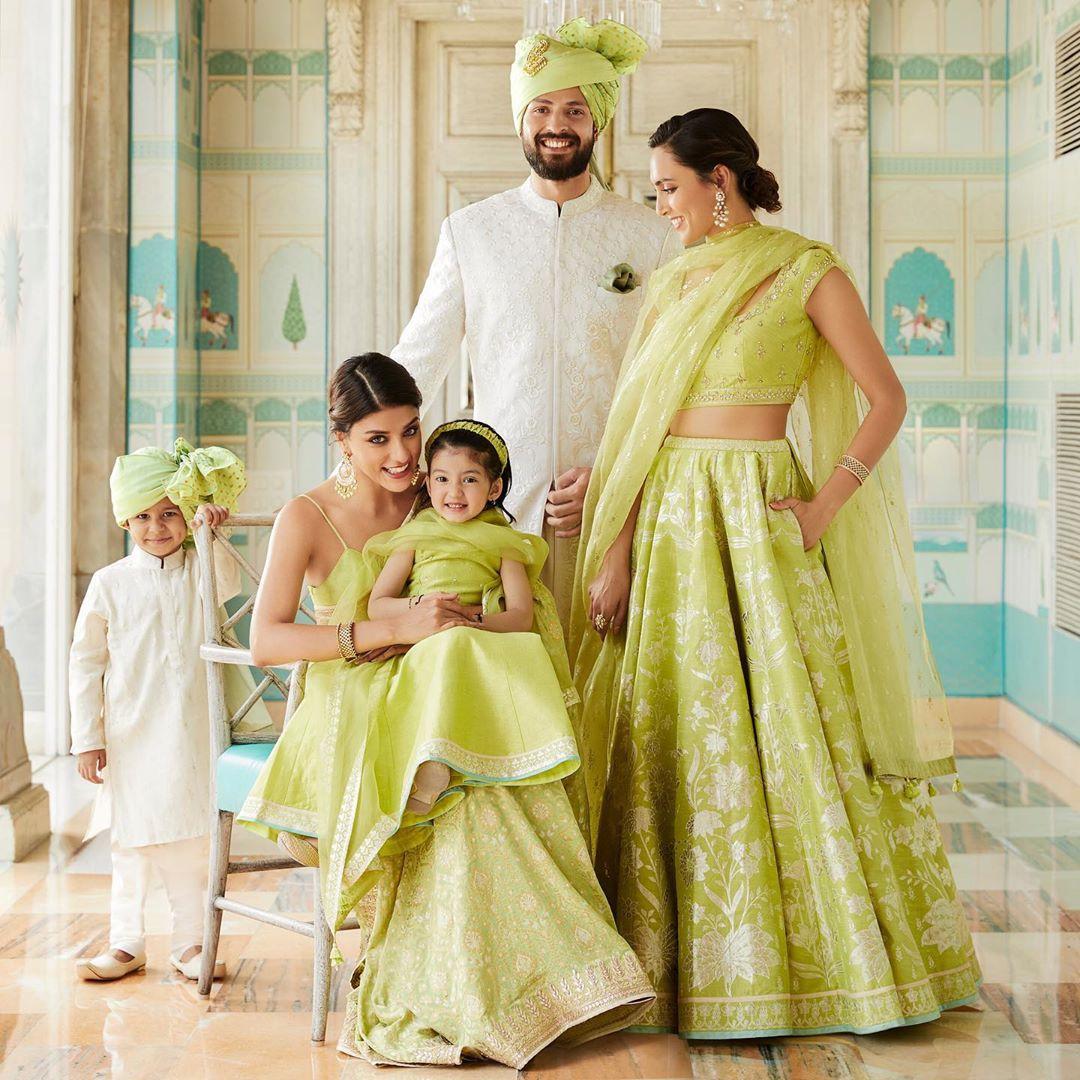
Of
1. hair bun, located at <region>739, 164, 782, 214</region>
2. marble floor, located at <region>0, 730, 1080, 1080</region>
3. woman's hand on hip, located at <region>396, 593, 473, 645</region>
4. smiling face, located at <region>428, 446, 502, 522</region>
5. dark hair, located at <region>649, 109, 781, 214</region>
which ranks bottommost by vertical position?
marble floor, located at <region>0, 730, 1080, 1080</region>

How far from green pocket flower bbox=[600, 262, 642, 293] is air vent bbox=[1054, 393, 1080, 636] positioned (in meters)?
2.41

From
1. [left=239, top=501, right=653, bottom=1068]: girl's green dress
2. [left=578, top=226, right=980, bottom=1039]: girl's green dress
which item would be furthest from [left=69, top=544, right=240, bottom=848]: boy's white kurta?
[left=578, top=226, right=980, bottom=1039]: girl's green dress

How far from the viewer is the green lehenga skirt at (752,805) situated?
2.72 meters

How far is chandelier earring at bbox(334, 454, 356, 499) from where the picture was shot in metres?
2.91

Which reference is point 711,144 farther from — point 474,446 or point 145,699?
point 145,699

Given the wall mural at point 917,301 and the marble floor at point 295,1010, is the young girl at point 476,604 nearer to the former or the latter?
the marble floor at point 295,1010

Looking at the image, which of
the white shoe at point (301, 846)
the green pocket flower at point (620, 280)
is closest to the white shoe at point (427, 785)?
the white shoe at point (301, 846)

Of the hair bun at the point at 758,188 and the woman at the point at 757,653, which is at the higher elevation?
the hair bun at the point at 758,188

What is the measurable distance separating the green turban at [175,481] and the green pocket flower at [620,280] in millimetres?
860

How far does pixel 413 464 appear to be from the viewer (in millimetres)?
2922

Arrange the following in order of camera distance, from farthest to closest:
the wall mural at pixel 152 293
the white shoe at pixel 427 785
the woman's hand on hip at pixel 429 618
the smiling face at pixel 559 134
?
the wall mural at pixel 152 293, the smiling face at pixel 559 134, the woman's hand on hip at pixel 429 618, the white shoe at pixel 427 785

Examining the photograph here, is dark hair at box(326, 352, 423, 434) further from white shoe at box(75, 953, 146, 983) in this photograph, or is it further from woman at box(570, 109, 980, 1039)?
white shoe at box(75, 953, 146, 983)

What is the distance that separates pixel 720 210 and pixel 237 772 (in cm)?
141

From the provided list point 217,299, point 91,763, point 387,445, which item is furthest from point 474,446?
point 217,299
